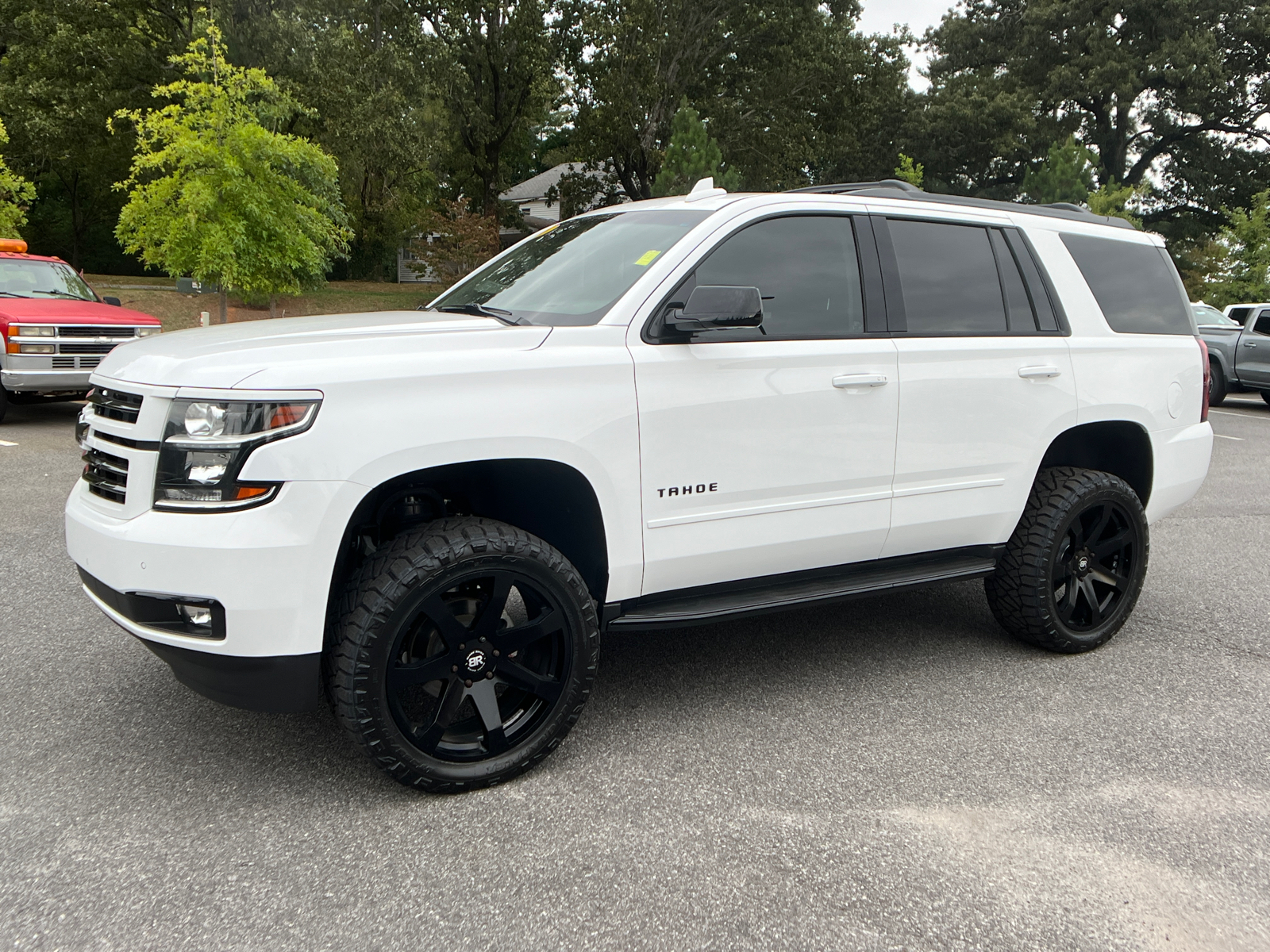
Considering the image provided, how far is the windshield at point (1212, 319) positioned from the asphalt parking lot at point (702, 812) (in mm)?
15088

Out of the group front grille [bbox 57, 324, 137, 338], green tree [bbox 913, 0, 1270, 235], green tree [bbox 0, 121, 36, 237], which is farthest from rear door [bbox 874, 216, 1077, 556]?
green tree [bbox 913, 0, 1270, 235]

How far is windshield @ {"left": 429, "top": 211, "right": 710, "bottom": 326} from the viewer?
347 centimetres

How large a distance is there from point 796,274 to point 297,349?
1.83 m

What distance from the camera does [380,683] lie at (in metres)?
2.87

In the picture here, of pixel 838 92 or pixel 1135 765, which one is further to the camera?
pixel 838 92

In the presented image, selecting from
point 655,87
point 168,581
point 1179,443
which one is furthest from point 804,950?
point 655,87

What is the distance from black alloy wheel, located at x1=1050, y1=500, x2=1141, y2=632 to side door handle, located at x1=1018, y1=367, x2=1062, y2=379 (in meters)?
0.61

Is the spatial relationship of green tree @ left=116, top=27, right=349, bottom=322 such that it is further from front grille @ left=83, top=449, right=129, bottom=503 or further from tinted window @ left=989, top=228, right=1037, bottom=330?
tinted window @ left=989, top=228, right=1037, bottom=330

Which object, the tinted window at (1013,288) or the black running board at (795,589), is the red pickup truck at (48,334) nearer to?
the black running board at (795,589)

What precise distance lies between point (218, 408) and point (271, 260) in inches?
547

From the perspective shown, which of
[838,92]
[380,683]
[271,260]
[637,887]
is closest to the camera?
[637,887]

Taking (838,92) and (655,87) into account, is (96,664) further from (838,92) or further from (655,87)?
(838,92)

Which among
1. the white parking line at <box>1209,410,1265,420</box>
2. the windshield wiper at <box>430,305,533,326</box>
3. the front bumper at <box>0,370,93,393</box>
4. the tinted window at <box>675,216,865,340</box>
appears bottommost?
the white parking line at <box>1209,410,1265,420</box>

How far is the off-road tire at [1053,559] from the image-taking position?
13.8 feet
